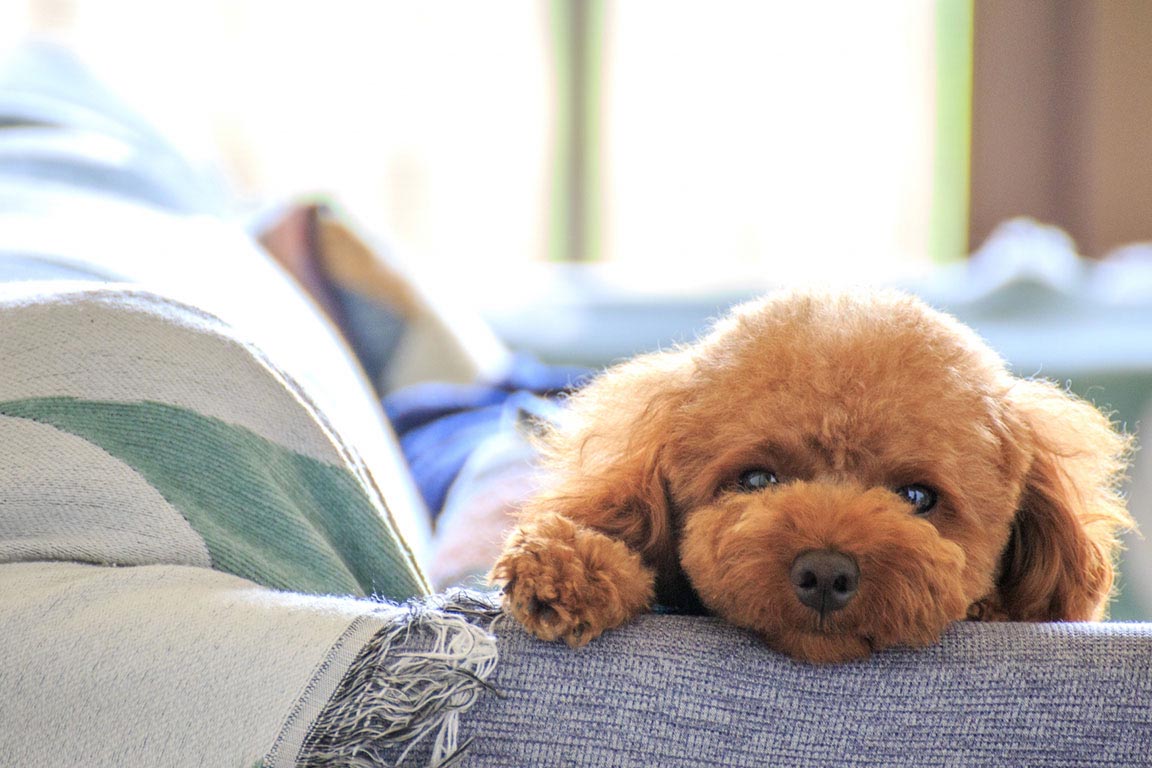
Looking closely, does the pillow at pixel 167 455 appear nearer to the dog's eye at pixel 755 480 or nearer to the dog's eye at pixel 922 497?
the dog's eye at pixel 755 480

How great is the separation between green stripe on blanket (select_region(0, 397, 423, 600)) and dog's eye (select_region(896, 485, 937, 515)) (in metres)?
0.47

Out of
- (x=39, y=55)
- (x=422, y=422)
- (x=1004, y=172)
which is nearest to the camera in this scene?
(x=422, y=422)

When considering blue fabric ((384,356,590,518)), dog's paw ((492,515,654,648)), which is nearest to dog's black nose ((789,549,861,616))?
dog's paw ((492,515,654,648))

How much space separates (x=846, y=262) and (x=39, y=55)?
2869 mm

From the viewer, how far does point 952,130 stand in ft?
13.8

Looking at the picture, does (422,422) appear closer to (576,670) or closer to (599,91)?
(576,670)

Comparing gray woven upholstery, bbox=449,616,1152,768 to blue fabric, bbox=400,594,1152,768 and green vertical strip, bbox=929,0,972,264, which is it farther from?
green vertical strip, bbox=929,0,972,264

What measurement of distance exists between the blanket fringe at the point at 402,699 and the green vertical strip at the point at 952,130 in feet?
12.5

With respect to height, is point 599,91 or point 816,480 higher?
point 599,91

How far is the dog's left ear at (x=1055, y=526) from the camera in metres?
1.05

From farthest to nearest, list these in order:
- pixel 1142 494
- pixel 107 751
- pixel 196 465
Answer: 1. pixel 1142 494
2. pixel 196 465
3. pixel 107 751

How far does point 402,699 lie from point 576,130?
381 centimetres

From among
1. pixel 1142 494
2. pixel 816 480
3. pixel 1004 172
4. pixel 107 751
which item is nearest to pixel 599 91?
pixel 1004 172

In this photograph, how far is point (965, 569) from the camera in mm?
966
